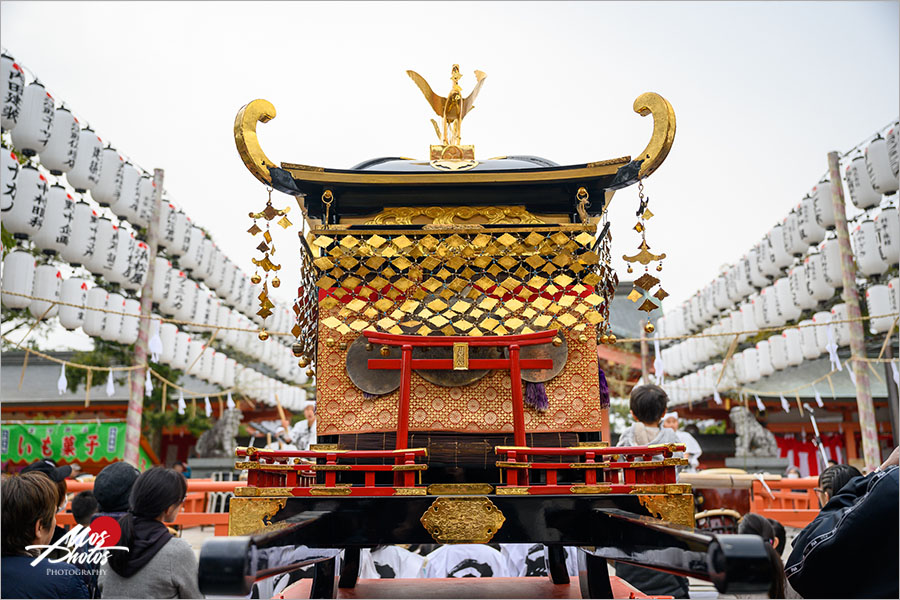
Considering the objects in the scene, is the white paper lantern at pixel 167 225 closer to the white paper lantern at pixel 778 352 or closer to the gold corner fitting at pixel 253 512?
the gold corner fitting at pixel 253 512

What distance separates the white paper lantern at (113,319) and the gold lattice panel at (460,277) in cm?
1116

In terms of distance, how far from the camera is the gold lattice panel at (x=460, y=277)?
4.02 metres

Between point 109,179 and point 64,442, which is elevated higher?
point 109,179

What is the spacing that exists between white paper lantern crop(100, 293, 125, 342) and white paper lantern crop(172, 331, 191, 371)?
204cm

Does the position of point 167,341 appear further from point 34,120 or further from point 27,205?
point 34,120

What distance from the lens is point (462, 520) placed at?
3143mm

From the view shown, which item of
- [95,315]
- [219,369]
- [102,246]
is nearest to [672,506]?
[102,246]

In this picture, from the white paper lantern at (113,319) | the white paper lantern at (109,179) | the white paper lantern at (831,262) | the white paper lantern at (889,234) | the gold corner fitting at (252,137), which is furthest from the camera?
the white paper lantern at (113,319)

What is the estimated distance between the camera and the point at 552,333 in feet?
12.3

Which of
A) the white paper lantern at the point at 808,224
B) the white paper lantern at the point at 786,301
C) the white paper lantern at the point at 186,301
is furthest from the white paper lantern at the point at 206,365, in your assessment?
the white paper lantern at the point at 808,224

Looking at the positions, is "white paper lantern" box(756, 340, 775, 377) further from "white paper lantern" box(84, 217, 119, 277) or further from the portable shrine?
"white paper lantern" box(84, 217, 119, 277)

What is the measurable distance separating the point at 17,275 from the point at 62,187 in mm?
1735

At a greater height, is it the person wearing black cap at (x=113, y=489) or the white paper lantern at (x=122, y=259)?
the white paper lantern at (x=122, y=259)

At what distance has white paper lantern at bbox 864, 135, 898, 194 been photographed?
37.1 ft
